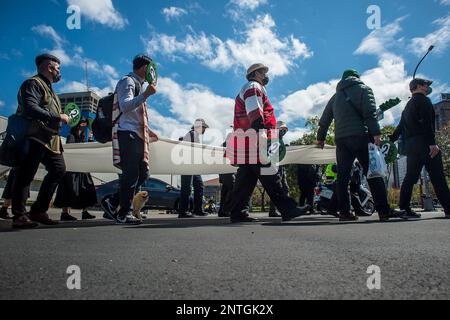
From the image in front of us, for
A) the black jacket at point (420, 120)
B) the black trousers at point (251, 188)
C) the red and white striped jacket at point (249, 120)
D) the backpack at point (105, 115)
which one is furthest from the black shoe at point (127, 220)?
the black jacket at point (420, 120)

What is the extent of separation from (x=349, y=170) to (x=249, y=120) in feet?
5.28

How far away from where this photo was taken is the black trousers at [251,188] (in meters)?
4.89

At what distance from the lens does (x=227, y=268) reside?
1.74 metres

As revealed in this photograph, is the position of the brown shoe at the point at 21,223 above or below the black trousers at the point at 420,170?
below

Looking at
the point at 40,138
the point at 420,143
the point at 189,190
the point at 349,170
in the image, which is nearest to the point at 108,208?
the point at 40,138

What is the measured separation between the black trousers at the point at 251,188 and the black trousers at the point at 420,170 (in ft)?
7.42

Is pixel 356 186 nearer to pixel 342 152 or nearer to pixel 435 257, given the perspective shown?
pixel 342 152

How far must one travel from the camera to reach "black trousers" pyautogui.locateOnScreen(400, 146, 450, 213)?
572 cm

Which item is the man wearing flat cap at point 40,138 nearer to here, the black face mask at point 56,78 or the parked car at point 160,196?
the black face mask at point 56,78

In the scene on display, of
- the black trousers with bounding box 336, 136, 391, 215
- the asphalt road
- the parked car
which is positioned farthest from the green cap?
the parked car

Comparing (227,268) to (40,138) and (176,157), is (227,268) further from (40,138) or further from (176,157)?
(176,157)

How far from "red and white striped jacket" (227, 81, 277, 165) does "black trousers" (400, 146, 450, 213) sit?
2607 mm

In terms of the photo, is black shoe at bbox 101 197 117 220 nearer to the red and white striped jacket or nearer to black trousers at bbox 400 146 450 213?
the red and white striped jacket
